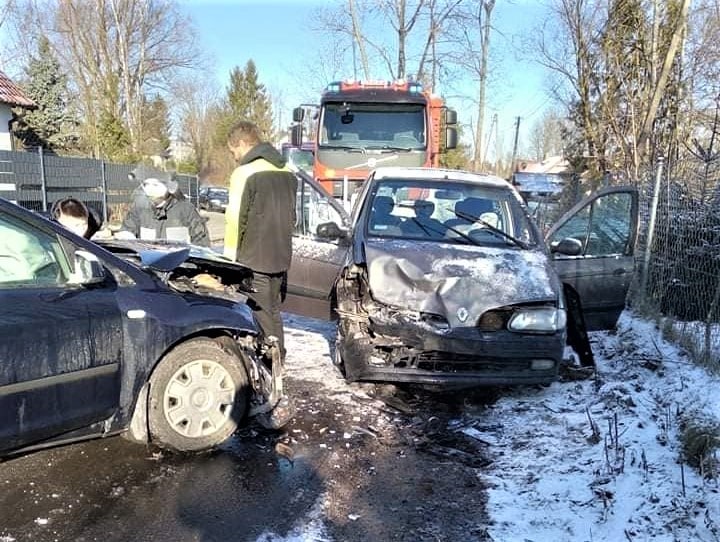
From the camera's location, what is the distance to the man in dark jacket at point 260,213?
4.82 m

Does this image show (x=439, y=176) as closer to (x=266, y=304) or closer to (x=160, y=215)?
(x=266, y=304)

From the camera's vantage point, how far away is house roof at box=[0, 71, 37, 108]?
21445mm

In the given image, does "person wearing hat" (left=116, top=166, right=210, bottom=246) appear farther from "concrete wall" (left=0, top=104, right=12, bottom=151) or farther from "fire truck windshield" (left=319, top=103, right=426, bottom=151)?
"concrete wall" (left=0, top=104, right=12, bottom=151)

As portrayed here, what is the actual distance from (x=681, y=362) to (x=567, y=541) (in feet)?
9.14

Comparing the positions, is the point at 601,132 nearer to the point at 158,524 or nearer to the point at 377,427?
the point at 377,427

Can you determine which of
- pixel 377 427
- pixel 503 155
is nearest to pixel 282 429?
pixel 377 427

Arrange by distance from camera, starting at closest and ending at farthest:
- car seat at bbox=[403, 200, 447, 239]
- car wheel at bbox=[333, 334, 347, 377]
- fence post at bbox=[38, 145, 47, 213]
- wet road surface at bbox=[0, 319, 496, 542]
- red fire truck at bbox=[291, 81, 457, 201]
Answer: wet road surface at bbox=[0, 319, 496, 542]
car wheel at bbox=[333, 334, 347, 377]
car seat at bbox=[403, 200, 447, 239]
red fire truck at bbox=[291, 81, 457, 201]
fence post at bbox=[38, 145, 47, 213]

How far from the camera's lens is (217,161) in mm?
53500

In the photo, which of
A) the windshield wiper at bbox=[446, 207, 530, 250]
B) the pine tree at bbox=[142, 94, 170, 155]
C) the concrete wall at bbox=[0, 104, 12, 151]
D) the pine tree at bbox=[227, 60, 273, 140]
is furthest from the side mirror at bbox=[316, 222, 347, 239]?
the pine tree at bbox=[227, 60, 273, 140]

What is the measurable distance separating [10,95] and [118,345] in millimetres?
22872

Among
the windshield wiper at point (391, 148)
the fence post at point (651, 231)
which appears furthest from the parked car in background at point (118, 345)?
the windshield wiper at point (391, 148)

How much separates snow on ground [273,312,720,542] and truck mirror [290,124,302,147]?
669 cm

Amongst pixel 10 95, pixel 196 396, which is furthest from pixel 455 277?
pixel 10 95

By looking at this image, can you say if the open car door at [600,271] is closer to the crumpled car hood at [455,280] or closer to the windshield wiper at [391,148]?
the crumpled car hood at [455,280]
